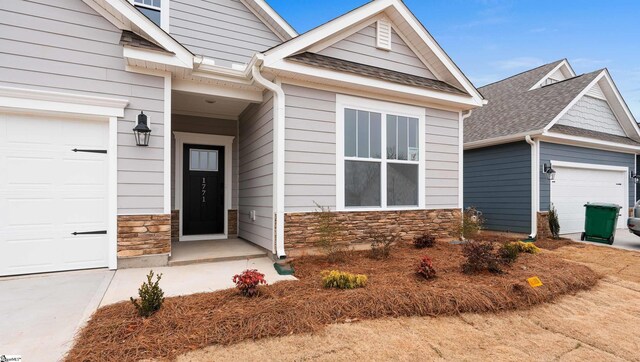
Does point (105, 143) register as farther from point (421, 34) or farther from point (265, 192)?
point (421, 34)

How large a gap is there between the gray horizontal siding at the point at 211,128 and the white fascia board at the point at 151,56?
2573 millimetres

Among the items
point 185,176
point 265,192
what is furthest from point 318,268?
point 185,176

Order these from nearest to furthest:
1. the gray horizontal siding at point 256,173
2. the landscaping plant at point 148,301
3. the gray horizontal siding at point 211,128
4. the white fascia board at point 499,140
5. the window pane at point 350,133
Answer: the landscaping plant at point 148,301 < the gray horizontal siding at point 256,173 < the window pane at point 350,133 < the gray horizontal siding at point 211,128 < the white fascia board at point 499,140

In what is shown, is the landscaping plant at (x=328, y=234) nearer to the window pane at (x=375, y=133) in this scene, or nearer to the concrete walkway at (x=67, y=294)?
the concrete walkway at (x=67, y=294)

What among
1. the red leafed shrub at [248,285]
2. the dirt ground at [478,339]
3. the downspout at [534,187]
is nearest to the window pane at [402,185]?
the dirt ground at [478,339]

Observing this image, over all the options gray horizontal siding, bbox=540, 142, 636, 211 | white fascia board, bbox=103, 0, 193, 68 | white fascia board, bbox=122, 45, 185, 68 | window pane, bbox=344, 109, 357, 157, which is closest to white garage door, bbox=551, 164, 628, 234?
gray horizontal siding, bbox=540, 142, 636, 211

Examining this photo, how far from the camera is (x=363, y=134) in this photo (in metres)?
6.07

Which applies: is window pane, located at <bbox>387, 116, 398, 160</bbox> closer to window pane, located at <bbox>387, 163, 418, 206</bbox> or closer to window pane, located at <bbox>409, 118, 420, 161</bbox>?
window pane, located at <bbox>387, 163, 418, 206</bbox>

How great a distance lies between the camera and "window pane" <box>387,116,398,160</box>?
631 cm

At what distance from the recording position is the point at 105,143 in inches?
189

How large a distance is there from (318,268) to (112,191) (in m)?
3.28

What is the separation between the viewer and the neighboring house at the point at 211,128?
14.6ft

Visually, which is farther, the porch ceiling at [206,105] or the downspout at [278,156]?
the porch ceiling at [206,105]

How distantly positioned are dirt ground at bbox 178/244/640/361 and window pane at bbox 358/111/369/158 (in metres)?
3.43
